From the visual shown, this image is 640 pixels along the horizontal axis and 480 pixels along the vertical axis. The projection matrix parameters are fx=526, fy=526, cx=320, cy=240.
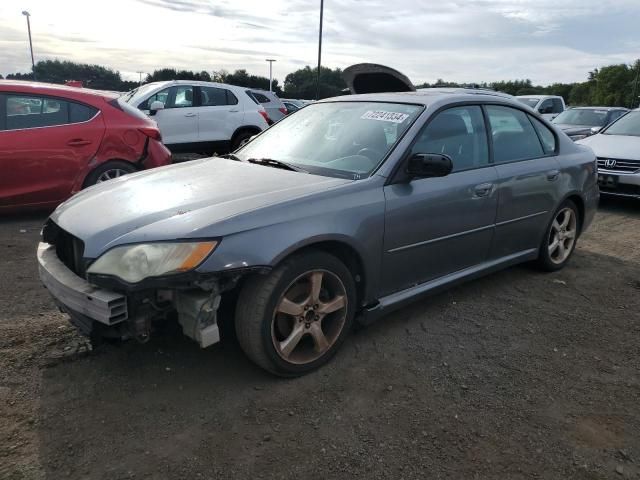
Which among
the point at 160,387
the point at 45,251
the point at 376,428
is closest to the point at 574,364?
the point at 376,428

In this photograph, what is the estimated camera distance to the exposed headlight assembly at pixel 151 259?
2.42m

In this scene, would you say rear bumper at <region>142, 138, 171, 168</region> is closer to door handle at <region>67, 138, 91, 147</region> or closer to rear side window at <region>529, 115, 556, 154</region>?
door handle at <region>67, 138, 91, 147</region>

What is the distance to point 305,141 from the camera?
3713 mm

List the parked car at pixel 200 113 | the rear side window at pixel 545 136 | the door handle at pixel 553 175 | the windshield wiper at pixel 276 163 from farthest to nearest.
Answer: the parked car at pixel 200 113, the rear side window at pixel 545 136, the door handle at pixel 553 175, the windshield wiper at pixel 276 163

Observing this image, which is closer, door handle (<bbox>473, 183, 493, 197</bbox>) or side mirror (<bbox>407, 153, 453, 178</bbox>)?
side mirror (<bbox>407, 153, 453, 178</bbox>)

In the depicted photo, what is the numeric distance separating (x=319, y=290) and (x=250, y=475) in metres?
1.02

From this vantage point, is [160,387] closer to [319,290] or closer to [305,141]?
[319,290]

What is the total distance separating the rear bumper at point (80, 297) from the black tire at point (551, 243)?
141 inches

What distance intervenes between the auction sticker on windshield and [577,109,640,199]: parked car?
529 centimetres

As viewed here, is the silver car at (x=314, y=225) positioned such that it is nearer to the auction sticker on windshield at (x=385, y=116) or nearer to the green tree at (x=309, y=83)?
the auction sticker on windshield at (x=385, y=116)

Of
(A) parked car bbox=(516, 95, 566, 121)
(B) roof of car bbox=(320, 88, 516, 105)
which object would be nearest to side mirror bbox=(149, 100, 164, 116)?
(B) roof of car bbox=(320, 88, 516, 105)

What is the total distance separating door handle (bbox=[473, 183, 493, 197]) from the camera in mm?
3678

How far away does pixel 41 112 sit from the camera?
577cm

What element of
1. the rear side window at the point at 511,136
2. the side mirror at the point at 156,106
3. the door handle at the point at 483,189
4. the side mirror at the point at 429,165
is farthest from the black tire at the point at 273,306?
the side mirror at the point at 156,106
